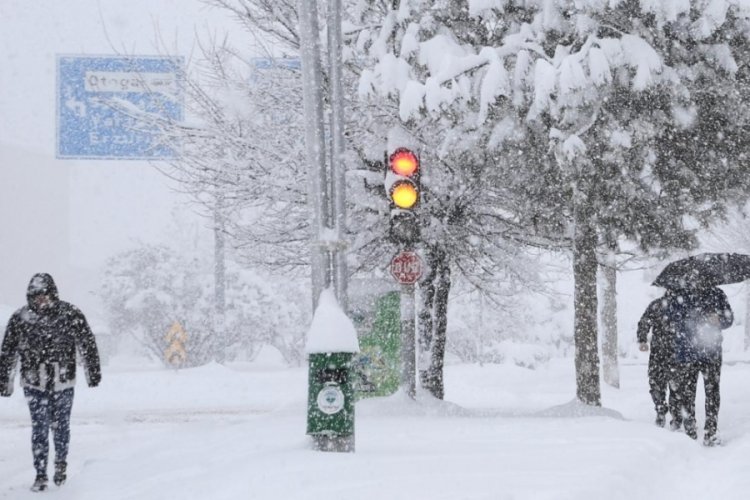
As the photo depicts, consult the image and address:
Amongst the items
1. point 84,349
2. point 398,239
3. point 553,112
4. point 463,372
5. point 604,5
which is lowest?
point 463,372

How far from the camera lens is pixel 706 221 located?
11.4 m

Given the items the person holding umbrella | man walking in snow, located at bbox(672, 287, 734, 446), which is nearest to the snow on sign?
the person holding umbrella

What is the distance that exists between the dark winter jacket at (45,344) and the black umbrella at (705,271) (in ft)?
19.3

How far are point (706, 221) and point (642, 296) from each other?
50944 millimetres

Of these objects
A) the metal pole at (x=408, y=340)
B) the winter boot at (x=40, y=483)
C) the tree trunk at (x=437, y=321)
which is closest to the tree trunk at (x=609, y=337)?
the tree trunk at (x=437, y=321)

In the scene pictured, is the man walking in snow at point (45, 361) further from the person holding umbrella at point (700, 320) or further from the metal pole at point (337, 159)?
the person holding umbrella at point (700, 320)

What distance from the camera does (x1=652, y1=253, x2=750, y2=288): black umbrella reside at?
383 inches

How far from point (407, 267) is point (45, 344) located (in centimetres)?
399

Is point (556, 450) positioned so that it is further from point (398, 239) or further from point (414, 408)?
point (414, 408)

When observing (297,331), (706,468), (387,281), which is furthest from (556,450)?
(297,331)

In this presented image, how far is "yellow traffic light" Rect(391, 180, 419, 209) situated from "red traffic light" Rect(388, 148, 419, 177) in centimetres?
9

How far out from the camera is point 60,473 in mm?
7867

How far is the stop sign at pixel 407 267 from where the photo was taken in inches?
402

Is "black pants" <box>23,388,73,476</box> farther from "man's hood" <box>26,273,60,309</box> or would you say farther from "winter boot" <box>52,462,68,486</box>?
"man's hood" <box>26,273,60,309</box>
